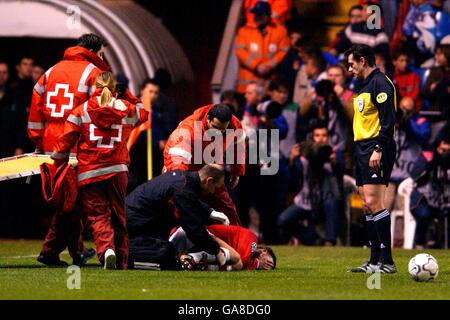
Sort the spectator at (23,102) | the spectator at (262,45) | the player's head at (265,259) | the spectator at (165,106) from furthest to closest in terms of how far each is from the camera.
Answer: the spectator at (23,102) < the spectator at (262,45) < the spectator at (165,106) < the player's head at (265,259)

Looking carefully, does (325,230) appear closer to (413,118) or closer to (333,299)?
(413,118)

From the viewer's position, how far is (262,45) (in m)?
18.7

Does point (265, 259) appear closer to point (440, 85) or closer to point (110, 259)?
point (110, 259)

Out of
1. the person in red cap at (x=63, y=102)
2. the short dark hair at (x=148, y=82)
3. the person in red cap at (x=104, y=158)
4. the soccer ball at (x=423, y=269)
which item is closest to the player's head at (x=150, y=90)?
the short dark hair at (x=148, y=82)

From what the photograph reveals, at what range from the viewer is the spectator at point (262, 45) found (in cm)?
1861

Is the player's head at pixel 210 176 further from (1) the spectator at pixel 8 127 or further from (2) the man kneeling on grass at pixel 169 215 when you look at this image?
(1) the spectator at pixel 8 127

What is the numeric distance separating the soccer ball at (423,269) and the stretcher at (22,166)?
3.21 meters

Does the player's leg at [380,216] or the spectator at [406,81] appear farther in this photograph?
the spectator at [406,81]

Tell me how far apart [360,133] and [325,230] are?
5.35 m

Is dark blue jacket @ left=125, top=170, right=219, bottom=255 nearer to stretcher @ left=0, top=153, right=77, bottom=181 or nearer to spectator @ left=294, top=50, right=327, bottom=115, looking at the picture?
stretcher @ left=0, top=153, right=77, bottom=181

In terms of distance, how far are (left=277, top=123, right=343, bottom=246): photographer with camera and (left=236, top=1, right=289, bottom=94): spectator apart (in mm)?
1426

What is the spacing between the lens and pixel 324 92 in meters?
17.6

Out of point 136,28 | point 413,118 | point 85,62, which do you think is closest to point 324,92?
point 413,118

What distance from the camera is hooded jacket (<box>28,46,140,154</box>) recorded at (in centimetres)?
1323
